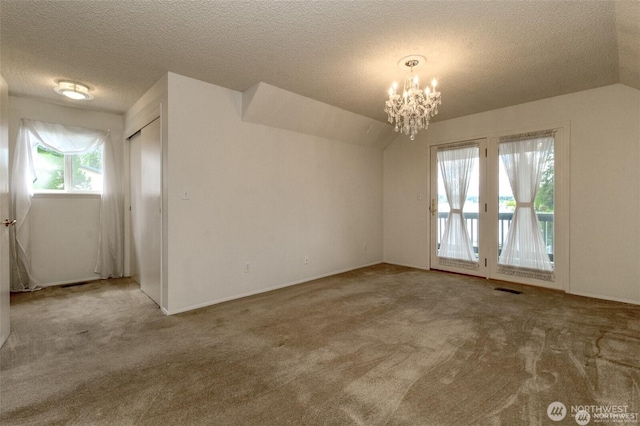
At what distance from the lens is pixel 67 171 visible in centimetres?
429

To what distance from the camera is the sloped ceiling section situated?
11.6ft

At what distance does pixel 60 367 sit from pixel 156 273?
1.42 metres

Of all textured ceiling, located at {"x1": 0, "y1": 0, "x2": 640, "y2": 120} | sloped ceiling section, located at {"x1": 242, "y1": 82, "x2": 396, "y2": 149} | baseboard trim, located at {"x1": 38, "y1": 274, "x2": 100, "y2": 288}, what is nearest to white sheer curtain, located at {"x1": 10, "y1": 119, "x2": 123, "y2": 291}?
baseboard trim, located at {"x1": 38, "y1": 274, "x2": 100, "y2": 288}

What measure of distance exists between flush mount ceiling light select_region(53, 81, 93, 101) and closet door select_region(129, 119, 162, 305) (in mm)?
718

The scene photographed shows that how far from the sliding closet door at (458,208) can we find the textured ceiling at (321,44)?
1.29 m

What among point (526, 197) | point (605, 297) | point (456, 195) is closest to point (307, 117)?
point (456, 195)

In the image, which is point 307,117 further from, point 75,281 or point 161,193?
point 75,281

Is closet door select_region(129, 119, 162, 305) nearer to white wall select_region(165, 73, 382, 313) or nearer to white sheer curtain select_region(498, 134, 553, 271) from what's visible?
white wall select_region(165, 73, 382, 313)

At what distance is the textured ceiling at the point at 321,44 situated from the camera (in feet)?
6.82

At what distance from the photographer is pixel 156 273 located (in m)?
3.44

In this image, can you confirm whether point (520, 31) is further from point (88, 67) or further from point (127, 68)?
point (88, 67)

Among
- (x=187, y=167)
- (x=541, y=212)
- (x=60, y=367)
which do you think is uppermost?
(x=187, y=167)

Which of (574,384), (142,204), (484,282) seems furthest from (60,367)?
(484,282)

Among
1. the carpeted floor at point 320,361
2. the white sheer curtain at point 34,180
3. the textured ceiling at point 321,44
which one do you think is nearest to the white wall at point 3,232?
the carpeted floor at point 320,361
